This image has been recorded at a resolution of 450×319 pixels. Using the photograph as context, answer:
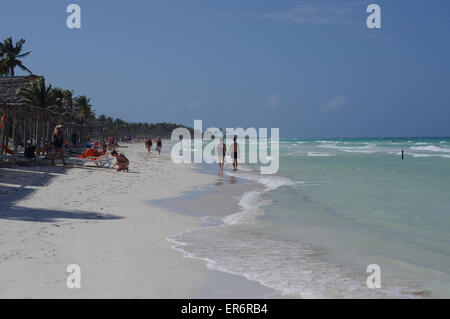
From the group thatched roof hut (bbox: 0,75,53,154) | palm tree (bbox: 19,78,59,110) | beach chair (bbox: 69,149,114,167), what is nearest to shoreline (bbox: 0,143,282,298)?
thatched roof hut (bbox: 0,75,53,154)

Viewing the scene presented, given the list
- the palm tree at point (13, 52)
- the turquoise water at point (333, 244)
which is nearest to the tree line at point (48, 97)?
the palm tree at point (13, 52)

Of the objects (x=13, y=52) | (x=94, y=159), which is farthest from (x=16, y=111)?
(x=13, y=52)

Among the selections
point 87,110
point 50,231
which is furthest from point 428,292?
point 87,110

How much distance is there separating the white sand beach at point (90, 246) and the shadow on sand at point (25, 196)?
0.06 ft

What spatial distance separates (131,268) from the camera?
5.09m

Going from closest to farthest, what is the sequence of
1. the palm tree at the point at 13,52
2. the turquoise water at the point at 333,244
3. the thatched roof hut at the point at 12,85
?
the turquoise water at the point at 333,244 → the thatched roof hut at the point at 12,85 → the palm tree at the point at 13,52

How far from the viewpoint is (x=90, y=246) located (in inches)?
235

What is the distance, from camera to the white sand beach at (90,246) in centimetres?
441

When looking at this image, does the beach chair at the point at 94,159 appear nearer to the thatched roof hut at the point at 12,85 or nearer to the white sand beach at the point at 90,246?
the thatched roof hut at the point at 12,85

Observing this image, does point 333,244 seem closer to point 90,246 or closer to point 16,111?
point 90,246

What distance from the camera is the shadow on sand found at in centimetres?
761

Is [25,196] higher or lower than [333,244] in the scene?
higher

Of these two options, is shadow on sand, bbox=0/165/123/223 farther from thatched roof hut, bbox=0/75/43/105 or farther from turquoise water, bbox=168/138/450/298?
thatched roof hut, bbox=0/75/43/105

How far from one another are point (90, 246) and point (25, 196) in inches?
179
